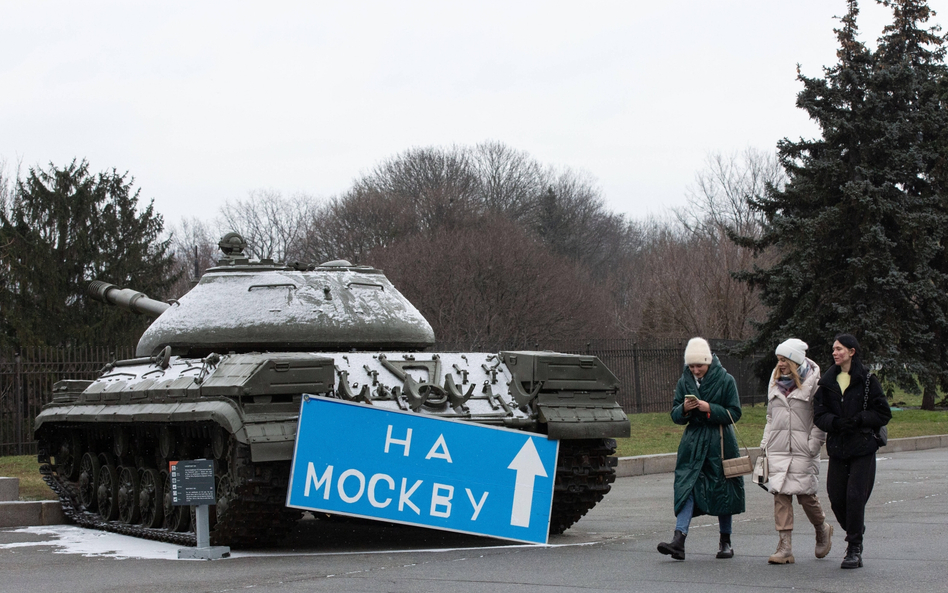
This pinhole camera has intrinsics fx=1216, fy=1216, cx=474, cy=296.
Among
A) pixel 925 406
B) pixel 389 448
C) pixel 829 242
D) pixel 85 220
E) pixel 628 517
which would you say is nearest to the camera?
pixel 389 448

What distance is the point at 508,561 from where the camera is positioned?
8.75m

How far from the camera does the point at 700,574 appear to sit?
7.70m

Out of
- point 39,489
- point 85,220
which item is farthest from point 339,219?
point 39,489

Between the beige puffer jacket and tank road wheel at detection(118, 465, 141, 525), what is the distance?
628 centimetres

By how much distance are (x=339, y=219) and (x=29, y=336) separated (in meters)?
22.7

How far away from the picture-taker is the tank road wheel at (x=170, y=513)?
414 inches

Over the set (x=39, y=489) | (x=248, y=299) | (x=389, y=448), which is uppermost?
(x=248, y=299)

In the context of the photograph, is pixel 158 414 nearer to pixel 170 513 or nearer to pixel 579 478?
pixel 170 513

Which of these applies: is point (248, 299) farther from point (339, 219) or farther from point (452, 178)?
point (452, 178)

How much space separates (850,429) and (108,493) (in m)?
7.68

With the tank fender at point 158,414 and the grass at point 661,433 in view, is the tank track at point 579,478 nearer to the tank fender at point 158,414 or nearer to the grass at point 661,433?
the tank fender at point 158,414

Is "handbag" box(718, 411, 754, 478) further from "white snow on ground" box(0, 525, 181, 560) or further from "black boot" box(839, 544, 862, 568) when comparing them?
"white snow on ground" box(0, 525, 181, 560)

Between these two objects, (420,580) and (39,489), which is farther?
(39,489)

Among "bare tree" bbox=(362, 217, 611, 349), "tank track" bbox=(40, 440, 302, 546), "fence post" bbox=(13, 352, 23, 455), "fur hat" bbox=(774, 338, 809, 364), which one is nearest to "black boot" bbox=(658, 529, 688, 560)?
"fur hat" bbox=(774, 338, 809, 364)
